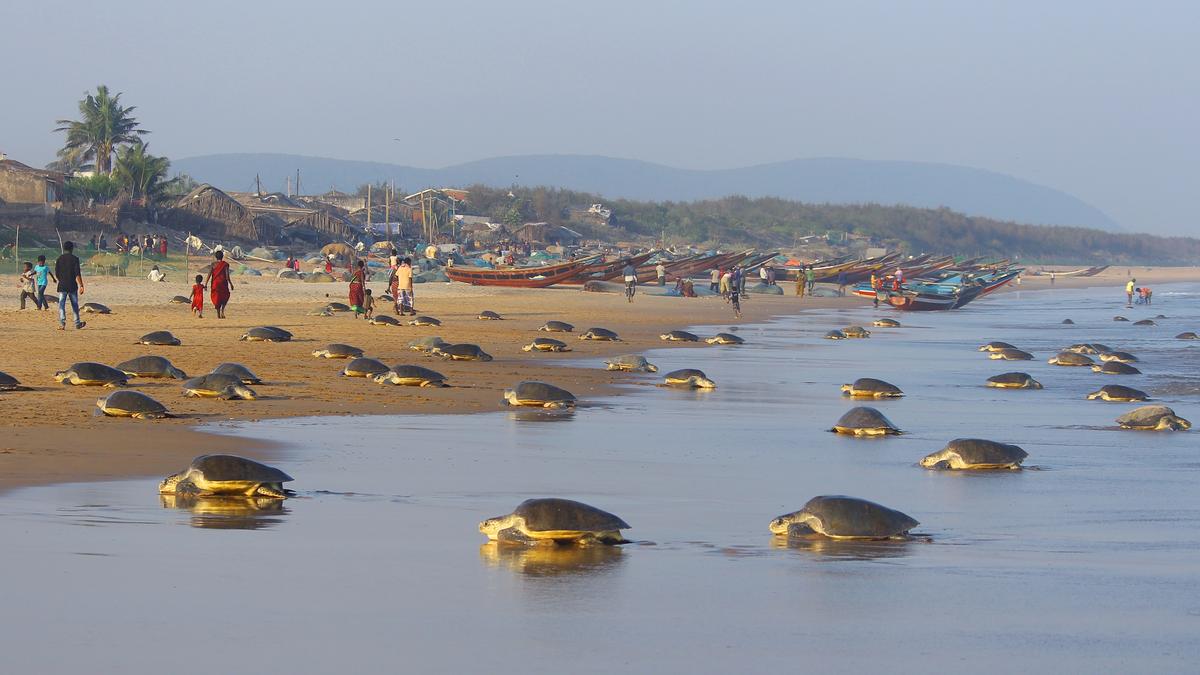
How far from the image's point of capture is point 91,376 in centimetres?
1500

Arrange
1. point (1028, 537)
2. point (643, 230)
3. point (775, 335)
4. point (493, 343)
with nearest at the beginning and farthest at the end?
point (1028, 537) < point (493, 343) < point (775, 335) < point (643, 230)

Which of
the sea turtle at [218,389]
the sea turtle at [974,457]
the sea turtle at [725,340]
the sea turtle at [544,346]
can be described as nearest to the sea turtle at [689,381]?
the sea turtle at [544,346]

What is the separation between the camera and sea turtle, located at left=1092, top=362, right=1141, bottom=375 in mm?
23094

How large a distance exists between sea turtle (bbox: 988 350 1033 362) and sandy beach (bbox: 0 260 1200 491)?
5894 millimetres

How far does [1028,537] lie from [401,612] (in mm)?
4278

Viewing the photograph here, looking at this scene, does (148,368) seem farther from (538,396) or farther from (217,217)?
(217,217)

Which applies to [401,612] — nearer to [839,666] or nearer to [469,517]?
[839,666]

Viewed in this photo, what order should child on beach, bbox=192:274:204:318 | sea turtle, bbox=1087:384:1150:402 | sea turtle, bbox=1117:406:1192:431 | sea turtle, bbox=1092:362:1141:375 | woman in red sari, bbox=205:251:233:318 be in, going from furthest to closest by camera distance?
child on beach, bbox=192:274:204:318 → woman in red sari, bbox=205:251:233:318 → sea turtle, bbox=1092:362:1141:375 → sea turtle, bbox=1087:384:1150:402 → sea turtle, bbox=1117:406:1192:431

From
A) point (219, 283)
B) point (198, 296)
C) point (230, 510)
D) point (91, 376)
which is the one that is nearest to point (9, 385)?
point (91, 376)

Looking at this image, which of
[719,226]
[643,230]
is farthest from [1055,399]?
[719,226]

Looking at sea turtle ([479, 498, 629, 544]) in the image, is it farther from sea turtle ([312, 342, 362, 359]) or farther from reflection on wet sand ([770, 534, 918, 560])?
sea turtle ([312, 342, 362, 359])

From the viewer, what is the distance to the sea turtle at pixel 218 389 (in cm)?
1463

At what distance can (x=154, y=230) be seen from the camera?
58.1 metres

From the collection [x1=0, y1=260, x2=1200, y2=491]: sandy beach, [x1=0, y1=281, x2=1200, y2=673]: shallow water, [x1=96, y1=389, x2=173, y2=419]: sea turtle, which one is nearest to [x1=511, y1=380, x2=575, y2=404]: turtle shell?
[x1=0, y1=260, x2=1200, y2=491]: sandy beach
